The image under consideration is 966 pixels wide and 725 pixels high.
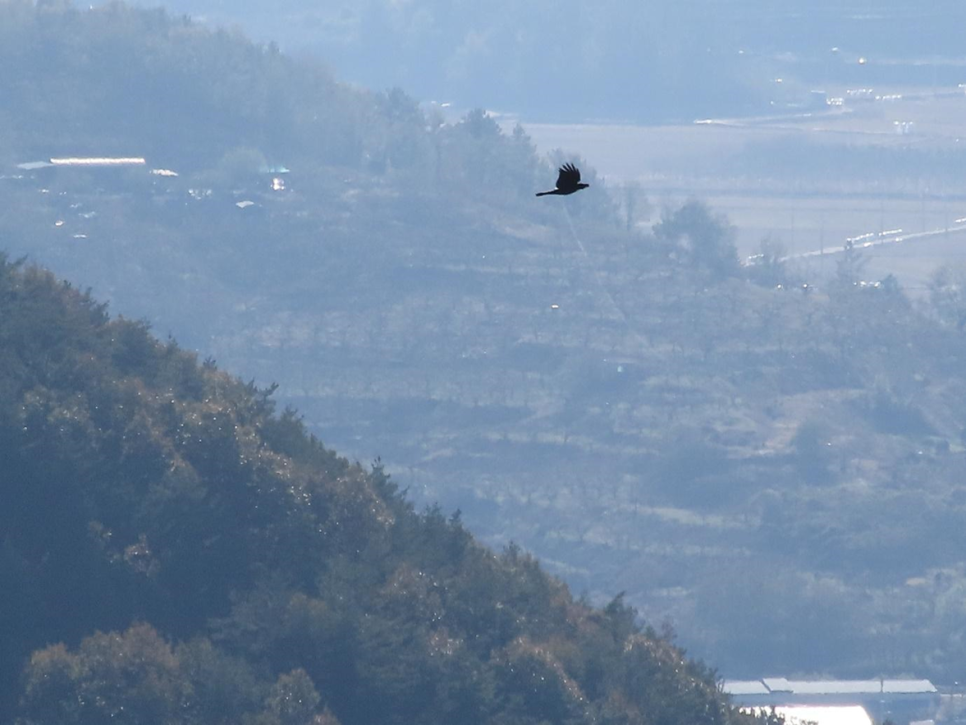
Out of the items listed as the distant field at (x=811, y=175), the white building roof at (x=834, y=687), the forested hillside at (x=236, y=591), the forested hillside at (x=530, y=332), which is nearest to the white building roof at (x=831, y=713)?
the white building roof at (x=834, y=687)

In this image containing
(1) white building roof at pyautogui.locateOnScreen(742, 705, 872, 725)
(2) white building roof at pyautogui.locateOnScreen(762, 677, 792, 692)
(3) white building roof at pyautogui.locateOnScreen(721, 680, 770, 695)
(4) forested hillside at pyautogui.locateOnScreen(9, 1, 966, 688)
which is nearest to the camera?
(1) white building roof at pyautogui.locateOnScreen(742, 705, 872, 725)

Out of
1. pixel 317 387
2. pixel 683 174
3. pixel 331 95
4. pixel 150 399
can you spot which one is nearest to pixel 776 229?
pixel 683 174

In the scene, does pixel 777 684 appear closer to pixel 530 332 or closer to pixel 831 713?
pixel 831 713

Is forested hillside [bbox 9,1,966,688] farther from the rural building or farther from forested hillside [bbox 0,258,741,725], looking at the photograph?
forested hillside [bbox 0,258,741,725]

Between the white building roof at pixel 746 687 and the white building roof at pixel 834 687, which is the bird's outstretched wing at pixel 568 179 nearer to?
the white building roof at pixel 746 687

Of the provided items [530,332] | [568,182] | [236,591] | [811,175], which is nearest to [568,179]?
[568,182]

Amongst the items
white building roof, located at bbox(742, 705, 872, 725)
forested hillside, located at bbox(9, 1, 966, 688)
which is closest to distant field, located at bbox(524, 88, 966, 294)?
forested hillside, located at bbox(9, 1, 966, 688)
